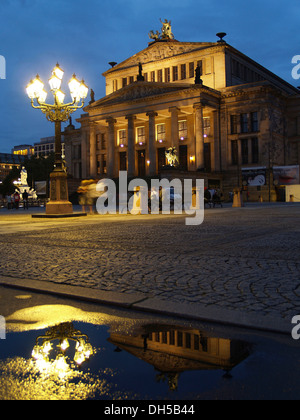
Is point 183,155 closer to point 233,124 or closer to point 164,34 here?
point 233,124

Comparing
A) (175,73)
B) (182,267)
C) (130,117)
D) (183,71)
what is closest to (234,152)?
(183,71)

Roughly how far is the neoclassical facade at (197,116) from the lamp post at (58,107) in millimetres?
25994

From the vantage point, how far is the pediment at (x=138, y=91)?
5198 centimetres

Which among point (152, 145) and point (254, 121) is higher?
point (254, 121)

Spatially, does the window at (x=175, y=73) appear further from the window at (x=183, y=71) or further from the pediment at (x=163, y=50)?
the pediment at (x=163, y=50)

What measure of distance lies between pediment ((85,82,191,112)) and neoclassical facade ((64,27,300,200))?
130mm

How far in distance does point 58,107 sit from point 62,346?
17.6 metres

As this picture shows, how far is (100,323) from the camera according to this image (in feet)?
12.2

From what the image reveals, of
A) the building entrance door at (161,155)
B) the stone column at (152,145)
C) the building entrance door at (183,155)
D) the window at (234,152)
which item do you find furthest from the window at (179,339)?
the building entrance door at (161,155)

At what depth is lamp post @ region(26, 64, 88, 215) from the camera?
18.4 m

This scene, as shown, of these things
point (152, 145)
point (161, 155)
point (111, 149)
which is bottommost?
point (161, 155)

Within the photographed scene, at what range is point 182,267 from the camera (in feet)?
20.3
